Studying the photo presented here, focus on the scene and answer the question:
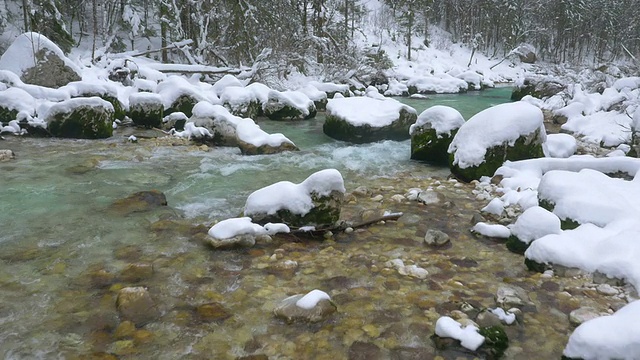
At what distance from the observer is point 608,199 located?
414cm

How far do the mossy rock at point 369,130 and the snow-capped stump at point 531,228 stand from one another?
5.30 m

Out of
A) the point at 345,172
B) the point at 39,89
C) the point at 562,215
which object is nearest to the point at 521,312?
the point at 562,215

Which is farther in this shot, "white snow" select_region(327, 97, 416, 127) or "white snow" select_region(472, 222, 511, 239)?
"white snow" select_region(327, 97, 416, 127)

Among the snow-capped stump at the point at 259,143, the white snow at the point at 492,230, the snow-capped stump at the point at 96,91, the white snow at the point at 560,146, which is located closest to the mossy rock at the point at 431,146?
the white snow at the point at 560,146

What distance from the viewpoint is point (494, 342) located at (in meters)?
2.62

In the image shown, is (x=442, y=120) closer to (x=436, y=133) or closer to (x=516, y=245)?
(x=436, y=133)

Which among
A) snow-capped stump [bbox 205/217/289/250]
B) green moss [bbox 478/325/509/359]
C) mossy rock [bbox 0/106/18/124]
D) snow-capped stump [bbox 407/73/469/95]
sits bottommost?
green moss [bbox 478/325/509/359]

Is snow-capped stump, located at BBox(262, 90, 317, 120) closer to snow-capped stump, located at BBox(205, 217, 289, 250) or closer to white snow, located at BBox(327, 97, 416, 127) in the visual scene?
white snow, located at BBox(327, 97, 416, 127)

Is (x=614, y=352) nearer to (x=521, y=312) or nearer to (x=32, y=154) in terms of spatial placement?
(x=521, y=312)

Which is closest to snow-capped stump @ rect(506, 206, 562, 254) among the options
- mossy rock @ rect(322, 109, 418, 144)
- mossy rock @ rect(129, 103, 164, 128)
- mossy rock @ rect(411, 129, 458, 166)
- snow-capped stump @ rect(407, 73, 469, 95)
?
mossy rock @ rect(411, 129, 458, 166)

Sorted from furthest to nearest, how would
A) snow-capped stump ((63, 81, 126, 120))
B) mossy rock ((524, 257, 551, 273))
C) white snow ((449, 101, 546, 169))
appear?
snow-capped stump ((63, 81, 126, 120)), white snow ((449, 101, 546, 169)), mossy rock ((524, 257, 551, 273))

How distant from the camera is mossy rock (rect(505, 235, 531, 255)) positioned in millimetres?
3992

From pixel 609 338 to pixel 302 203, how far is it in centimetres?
277

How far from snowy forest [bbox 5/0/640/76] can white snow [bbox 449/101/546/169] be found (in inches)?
299
